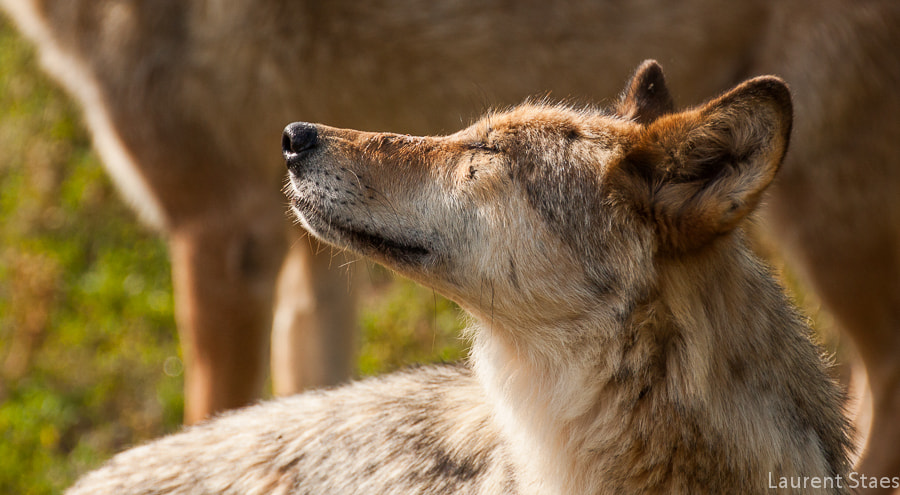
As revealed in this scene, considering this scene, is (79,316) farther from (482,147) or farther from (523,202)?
(523,202)

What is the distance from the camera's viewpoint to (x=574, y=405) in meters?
3.00

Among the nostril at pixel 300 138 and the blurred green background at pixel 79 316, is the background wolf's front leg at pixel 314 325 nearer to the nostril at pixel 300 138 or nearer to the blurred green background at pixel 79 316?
the blurred green background at pixel 79 316

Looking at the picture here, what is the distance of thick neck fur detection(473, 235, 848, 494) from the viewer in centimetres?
284

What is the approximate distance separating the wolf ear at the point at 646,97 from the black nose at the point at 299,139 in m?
1.07

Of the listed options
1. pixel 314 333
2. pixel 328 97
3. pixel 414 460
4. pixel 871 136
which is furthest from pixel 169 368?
pixel 871 136

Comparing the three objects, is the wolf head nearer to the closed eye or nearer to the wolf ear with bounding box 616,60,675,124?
the closed eye

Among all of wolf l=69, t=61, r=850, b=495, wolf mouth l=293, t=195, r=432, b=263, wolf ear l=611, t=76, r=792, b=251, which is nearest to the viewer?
wolf ear l=611, t=76, r=792, b=251

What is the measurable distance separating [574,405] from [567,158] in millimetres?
772

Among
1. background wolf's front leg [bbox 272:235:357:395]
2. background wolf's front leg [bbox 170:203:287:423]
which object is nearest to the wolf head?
background wolf's front leg [bbox 170:203:287:423]

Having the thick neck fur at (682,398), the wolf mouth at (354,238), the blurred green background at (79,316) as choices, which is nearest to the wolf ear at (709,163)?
the thick neck fur at (682,398)

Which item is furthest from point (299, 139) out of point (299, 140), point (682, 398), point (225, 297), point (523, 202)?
point (225, 297)

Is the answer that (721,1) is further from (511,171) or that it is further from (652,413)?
(652,413)

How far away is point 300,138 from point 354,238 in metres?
0.37

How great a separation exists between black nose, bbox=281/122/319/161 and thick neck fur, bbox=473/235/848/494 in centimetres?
83
